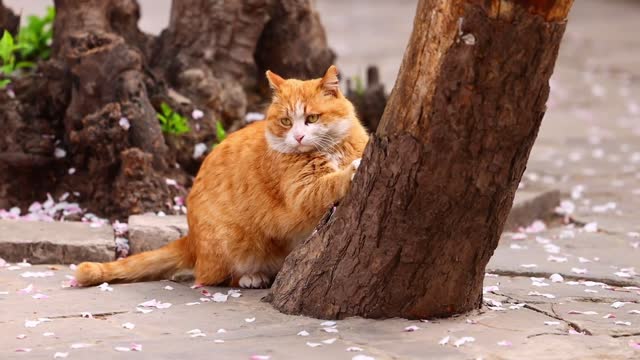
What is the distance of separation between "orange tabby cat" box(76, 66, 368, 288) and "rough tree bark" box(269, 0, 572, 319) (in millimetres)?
304

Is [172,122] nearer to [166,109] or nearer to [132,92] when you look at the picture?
[166,109]

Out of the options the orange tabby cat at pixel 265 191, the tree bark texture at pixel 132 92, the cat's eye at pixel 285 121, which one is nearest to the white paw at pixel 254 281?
the orange tabby cat at pixel 265 191

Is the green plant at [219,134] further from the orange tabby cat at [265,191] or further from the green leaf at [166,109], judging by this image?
the orange tabby cat at [265,191]

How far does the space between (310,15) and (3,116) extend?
2089 millimetres

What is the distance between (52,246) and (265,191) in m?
1.23

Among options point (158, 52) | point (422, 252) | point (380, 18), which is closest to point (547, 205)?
point (158, 52)

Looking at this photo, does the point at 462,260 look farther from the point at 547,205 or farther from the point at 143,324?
the point at 547,205

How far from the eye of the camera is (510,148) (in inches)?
151

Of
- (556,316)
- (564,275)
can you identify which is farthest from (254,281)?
(564,275)

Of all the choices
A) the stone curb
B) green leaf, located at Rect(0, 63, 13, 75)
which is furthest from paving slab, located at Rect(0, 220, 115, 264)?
green leaf, located at Rect(0, 63, 13, 75)

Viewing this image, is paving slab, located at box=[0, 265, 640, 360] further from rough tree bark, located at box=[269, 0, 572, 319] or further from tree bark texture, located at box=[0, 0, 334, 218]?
tree bark texture, located at box=[0, 0, 334, 218]

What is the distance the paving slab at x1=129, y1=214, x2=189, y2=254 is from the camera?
555cm

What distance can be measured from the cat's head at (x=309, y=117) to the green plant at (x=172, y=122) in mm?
1793

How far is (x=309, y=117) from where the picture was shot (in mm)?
4652
